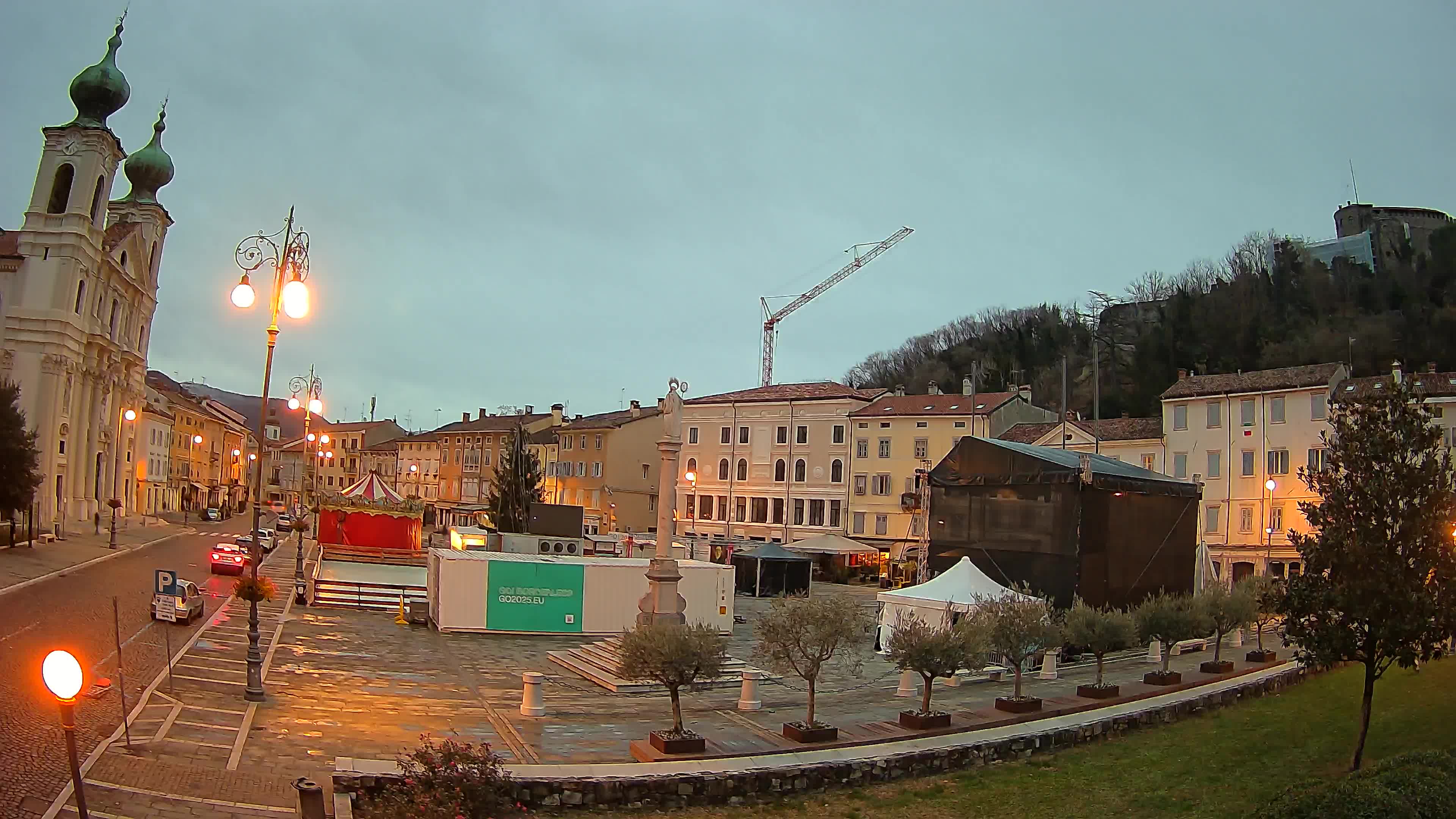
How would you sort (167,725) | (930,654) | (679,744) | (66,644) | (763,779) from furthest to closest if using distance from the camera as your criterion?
(66,644) < (930,654) < (167,725) < (679,744) < (763,779)

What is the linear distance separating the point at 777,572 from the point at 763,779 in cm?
3093

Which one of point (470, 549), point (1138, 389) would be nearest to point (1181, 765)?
point (470, 549)

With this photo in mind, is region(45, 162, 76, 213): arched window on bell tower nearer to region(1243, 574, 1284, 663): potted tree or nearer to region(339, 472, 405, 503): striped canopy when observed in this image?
region(339, 472, 405, 503): striped canopy

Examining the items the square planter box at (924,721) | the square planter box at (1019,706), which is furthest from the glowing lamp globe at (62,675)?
the square planter box at (1019,706)

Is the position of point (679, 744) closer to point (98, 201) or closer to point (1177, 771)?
point (1177, 771)

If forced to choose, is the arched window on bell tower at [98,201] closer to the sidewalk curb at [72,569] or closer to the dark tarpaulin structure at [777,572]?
the sidewalk curb at [72,569]

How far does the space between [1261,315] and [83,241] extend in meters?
79.1

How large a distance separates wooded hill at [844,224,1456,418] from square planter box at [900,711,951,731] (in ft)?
141

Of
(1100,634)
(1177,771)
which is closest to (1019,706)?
(1100,634)

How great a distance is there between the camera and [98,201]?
177 ft

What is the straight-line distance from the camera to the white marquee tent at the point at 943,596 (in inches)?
957

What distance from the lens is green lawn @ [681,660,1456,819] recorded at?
12781 millimetres

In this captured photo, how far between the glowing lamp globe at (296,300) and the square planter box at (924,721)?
1168 centimetres

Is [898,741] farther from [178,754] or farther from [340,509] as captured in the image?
[340,509]
